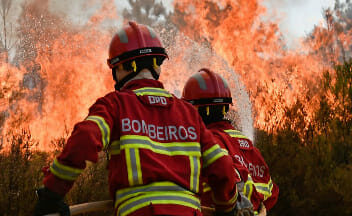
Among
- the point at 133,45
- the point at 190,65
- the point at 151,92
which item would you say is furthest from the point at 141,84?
the point at 190,65

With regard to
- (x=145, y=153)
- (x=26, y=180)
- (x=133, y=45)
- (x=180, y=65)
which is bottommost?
(x=145, y=153)

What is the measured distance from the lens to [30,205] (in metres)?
6.67

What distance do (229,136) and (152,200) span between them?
158 centimetres

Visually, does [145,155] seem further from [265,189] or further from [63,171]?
[265,189]

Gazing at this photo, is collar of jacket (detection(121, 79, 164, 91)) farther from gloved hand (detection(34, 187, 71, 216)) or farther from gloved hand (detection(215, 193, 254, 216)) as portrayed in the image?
gloved hand (detection(215, 193, 254, 216))

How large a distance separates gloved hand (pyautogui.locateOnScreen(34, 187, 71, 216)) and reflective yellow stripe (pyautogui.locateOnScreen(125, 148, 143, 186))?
1.11 feet

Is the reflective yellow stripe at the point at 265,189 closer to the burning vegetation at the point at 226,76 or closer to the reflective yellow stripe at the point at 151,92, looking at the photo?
the reflective yellow stripe at the point at 151,92

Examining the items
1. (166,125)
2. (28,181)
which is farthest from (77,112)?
(166,125)

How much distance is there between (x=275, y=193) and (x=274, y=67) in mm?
9473

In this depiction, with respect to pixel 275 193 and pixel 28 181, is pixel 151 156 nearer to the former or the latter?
pixel 275 193

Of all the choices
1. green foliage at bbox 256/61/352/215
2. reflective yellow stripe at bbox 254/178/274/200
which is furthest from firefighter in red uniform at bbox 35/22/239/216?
green foliage at bbox 256/61/352/215

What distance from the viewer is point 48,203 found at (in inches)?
71.7

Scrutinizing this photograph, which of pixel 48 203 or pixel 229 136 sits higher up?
pixel 229 136

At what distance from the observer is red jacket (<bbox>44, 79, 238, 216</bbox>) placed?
1756 mm
